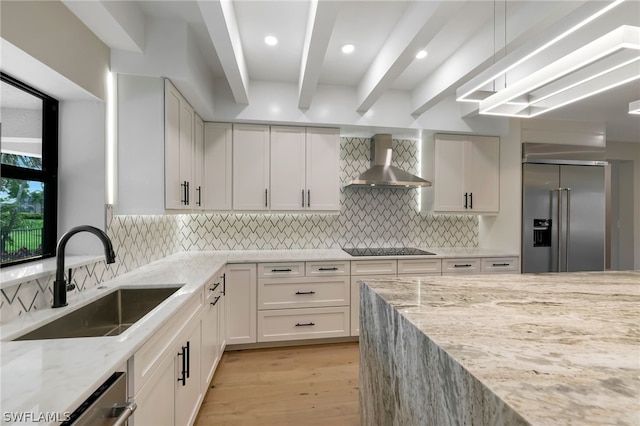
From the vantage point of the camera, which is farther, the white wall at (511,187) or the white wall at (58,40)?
the white wall at (511,187)

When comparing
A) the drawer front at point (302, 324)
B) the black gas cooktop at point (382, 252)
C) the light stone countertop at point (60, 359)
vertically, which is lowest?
the drawer front at point (302, 324)

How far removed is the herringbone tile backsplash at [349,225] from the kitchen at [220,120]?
0.05 feet

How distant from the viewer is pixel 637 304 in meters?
1.17

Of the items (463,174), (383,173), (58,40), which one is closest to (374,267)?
(383,173)

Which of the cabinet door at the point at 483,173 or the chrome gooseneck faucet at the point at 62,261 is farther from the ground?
the cabinet door at the point at 483,173

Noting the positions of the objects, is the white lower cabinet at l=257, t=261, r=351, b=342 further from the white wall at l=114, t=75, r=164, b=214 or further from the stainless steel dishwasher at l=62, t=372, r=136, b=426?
the stainless steel dishwasher at l=62, t=372, r=136, b=426

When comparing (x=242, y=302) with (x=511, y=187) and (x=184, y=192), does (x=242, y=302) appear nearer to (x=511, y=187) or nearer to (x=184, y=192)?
(x=184, y=192)

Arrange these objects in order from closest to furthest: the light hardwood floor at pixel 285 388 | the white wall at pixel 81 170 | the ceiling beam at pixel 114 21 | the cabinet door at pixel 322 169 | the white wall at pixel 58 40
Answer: the white wall at pixel 58 40, the ceiling beam at pixel 114 21, the white wall at pixel 81 170, the light hardwood floor at pixel 285 388, the cabinet door at pixel 322 169

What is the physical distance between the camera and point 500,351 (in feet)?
2.49

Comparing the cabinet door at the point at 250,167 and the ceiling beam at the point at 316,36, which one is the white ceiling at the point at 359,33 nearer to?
the ceiling beam at the point at 316,36

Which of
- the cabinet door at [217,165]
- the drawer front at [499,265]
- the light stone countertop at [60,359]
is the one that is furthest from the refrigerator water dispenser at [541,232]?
the light stone countertop at [60,359]

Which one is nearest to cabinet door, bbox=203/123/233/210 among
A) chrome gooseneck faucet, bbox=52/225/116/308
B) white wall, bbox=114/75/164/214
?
white wall, bbox=114/75/164/214

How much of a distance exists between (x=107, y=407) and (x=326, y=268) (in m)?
2.23

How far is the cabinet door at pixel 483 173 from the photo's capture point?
11.5 feet
